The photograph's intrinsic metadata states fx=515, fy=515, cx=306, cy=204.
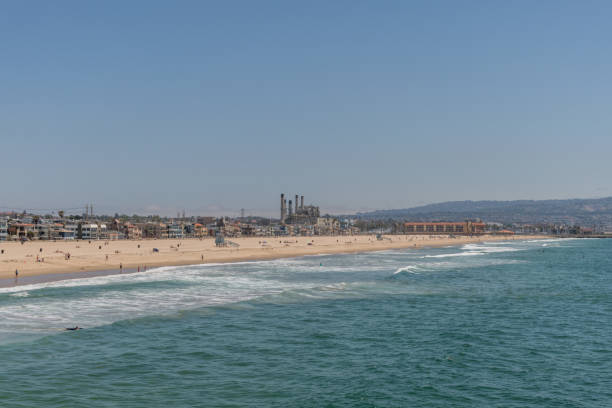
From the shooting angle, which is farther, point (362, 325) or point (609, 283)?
point (609, 283)

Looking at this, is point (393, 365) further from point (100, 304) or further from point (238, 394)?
point (100, 304)

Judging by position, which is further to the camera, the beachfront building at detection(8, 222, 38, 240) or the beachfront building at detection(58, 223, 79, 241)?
the beachfront building at detection(58, 223, 79, 241)

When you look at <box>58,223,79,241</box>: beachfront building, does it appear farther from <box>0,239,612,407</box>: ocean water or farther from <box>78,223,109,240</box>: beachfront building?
<box>0,239,612,407</box>: ocean water

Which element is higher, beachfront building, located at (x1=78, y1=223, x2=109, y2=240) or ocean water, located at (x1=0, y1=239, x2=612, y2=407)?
beachfront building, located at (x1=78, y1=223, x2=109, y2=240)

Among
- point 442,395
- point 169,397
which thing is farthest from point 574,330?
point 169,397

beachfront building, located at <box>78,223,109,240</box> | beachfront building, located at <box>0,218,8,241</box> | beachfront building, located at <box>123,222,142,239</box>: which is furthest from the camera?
beachfront building, located at <box>123,222,142,239</box>

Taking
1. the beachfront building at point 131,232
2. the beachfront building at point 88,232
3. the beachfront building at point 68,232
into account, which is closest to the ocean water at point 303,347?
the beachfront building at point 68,232

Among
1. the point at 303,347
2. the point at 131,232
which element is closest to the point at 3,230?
the point at 131,232

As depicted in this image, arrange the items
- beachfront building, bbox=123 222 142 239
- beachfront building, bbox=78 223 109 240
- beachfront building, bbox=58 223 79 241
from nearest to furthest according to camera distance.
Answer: beachfront building, bbox=58 223 79 241, beachfront building, bbox=78 223 109 240, beachfront building, bbox=123 222 142 239

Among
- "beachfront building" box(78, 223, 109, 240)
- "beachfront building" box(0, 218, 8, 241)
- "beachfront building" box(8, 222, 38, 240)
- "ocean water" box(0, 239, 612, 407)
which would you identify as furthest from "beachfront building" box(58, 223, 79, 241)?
"ocean water" box(0, 239, 612, 407)
